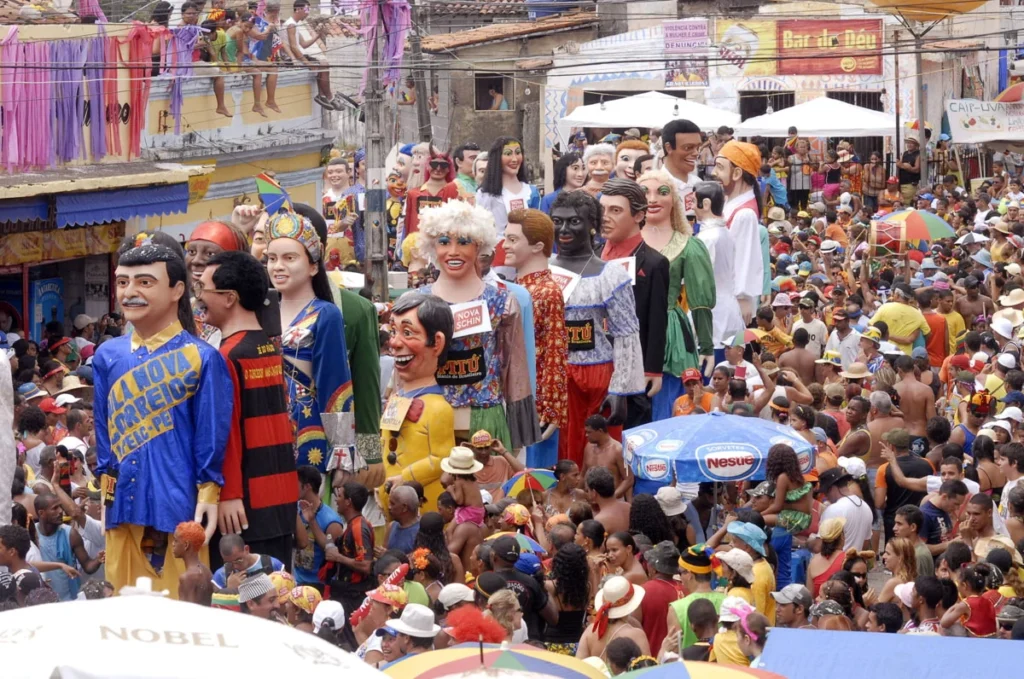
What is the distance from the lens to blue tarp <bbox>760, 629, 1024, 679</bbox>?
5445 millimetres

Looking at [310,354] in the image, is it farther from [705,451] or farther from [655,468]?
[705,451]

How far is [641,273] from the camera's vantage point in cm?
1111

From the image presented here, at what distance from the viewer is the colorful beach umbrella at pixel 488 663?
208 inches

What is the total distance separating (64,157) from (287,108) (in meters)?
6.21

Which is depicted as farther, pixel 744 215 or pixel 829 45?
pixel 829 45

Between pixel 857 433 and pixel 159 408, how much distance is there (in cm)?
539

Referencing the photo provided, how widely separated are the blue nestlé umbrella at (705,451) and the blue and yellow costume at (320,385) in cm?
197

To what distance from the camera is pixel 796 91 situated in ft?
111

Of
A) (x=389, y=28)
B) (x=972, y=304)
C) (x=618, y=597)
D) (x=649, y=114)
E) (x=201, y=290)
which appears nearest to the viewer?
(x=618, y=597)

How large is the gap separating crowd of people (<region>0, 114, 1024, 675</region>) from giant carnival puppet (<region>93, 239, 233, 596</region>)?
0.01 meters

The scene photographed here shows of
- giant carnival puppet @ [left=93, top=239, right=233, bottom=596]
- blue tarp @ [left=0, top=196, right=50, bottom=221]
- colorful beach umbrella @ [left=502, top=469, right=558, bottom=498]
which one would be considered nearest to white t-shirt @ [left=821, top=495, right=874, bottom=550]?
colorful beach umbrella @ [left=502, top=469, right=558, bottom=498]

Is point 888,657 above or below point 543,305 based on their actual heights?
below

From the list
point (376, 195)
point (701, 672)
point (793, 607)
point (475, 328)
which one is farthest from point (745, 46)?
point (701, 672)

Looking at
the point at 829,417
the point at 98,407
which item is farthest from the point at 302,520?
the point at 829,417
